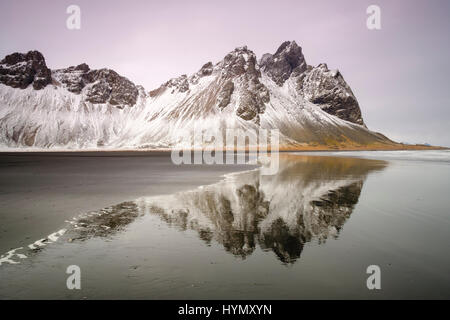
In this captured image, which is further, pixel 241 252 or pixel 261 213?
pixel 261 213

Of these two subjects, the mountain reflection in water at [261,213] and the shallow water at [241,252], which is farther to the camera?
the mountain reflection in water at [261,213]

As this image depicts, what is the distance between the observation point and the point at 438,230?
460 inches

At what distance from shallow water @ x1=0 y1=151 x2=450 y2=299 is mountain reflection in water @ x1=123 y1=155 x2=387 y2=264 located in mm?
63

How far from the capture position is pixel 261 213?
47.6 feet

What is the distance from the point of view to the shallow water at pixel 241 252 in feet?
22.7

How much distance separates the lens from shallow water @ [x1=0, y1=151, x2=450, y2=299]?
22.7 ft

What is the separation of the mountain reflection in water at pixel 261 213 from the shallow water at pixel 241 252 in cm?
6

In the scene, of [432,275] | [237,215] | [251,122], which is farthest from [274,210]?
[251,122]

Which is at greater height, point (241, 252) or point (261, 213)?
point (261, 213)

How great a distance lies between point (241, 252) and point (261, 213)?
5.29 metres

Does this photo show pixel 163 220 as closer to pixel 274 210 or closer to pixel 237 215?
pixel 237 215

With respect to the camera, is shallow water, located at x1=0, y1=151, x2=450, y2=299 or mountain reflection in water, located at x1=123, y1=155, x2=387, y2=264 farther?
mountain reflection in water, located at x1=123, y1=155, x2=387, y2=264

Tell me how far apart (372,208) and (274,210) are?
5.49 meters
